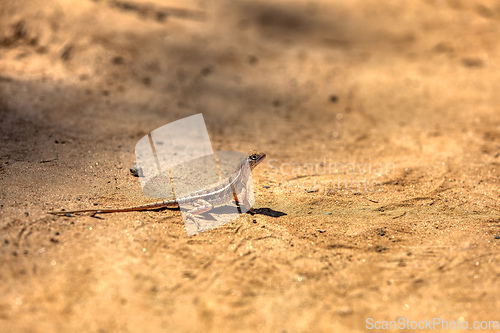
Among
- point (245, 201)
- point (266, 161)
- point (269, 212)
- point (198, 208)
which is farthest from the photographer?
point (266, 161)

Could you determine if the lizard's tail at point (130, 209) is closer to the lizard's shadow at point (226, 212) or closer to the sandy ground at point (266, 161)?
the sandy ground at point (266, 161)

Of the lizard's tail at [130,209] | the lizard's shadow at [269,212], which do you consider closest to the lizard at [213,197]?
the lizard's tail at [130,209]

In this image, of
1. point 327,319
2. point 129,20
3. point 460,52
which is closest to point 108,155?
point 327,319

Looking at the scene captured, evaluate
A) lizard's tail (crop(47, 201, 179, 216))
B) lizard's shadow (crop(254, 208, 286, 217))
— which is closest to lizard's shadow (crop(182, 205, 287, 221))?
lizard's shadow (crop(254, 208, 286, 217))

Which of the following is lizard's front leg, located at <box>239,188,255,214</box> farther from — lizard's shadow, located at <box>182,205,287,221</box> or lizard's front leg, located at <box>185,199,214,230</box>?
lizard's front leg, located at <box>185,199,214,230</box>

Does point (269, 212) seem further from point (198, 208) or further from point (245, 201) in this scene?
point (198, 208)

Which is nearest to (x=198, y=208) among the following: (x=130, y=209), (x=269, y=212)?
(x=130, y=209)
